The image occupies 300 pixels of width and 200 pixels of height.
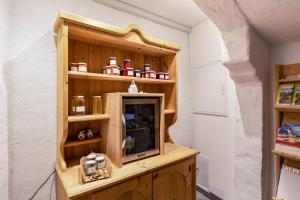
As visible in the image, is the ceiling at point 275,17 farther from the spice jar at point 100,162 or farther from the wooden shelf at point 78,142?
the wooden shelf at point 78,142

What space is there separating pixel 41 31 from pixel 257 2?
4.82 feet

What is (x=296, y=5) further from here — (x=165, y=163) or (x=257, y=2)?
(x=165, y=163)

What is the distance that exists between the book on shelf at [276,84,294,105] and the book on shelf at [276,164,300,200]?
1.69 feet

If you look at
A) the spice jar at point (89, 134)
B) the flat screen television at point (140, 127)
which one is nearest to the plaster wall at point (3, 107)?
the spice jar at point (89, 134)

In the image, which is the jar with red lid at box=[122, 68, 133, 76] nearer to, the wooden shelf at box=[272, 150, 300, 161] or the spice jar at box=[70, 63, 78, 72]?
the spice jar at box=[70, 63, 78, 72]

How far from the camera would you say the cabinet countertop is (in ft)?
3.14

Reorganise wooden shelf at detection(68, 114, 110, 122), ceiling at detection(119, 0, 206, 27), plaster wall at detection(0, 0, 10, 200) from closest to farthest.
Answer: plaster wall at detection(0, 0, 10, 200)
wooden shelf at detection(68, 114, 110, 122)
ceiling at detection(119, 0, 206, 27)

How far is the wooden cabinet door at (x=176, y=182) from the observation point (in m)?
1.29

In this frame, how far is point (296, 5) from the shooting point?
34.1 inches

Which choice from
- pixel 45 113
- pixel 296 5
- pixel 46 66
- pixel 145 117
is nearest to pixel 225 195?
pixel 145 117

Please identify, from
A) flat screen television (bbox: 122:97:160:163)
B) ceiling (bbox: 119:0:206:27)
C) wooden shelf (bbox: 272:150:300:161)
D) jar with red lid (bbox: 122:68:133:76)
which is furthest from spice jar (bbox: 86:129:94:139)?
wooden shelf (bbox: 272:150:300:161)

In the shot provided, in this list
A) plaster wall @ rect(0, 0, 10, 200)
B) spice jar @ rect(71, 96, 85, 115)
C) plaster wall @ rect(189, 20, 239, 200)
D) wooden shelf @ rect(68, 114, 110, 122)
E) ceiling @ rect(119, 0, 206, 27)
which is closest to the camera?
plaster wall @ rect(0, 0, 10, 200)

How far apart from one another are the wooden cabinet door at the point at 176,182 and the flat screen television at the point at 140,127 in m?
0.20

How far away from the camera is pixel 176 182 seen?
1.42 metres
